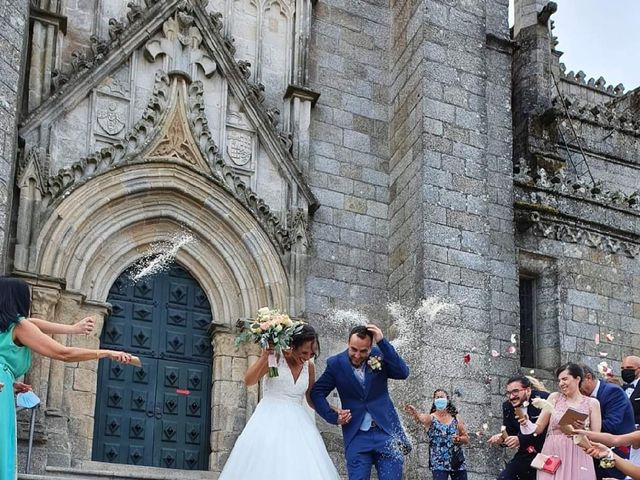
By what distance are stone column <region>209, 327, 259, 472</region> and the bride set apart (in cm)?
367

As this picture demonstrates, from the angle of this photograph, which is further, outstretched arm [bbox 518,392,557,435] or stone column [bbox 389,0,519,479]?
stone column [bbox 389,0,519,479]

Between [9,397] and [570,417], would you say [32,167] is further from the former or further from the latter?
[570,417]

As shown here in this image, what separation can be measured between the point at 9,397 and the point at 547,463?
4564mm

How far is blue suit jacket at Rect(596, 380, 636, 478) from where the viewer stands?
8.70 metres

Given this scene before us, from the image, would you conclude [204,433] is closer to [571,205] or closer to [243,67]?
[243,67]

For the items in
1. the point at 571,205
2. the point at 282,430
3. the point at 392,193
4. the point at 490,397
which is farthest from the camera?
the point at 571,205

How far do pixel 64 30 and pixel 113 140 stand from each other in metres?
1.52

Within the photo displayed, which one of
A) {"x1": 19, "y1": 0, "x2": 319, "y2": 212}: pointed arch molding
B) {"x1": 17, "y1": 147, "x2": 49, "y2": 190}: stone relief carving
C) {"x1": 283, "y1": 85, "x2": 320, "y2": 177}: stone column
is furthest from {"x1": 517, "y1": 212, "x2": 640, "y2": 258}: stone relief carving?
{"x1": 17, "y1": 147, "x2": 49, "y2": 190}: stone relief carving

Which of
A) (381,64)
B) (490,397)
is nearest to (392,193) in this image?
(381,64)

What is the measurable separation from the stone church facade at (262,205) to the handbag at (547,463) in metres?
3.24

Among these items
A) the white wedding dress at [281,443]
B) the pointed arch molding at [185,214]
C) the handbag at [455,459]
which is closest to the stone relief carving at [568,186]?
the pointed arch molding at [185,214]

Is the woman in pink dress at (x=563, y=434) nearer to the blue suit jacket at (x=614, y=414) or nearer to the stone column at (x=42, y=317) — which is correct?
the blue suit jacket at (x=614, y=414)

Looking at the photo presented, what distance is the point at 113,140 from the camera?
41.0 feet

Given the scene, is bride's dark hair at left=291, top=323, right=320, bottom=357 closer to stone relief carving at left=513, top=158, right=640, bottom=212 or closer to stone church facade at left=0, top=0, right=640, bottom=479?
stone church facade at left=0, top=0, right=640, bottom=479
